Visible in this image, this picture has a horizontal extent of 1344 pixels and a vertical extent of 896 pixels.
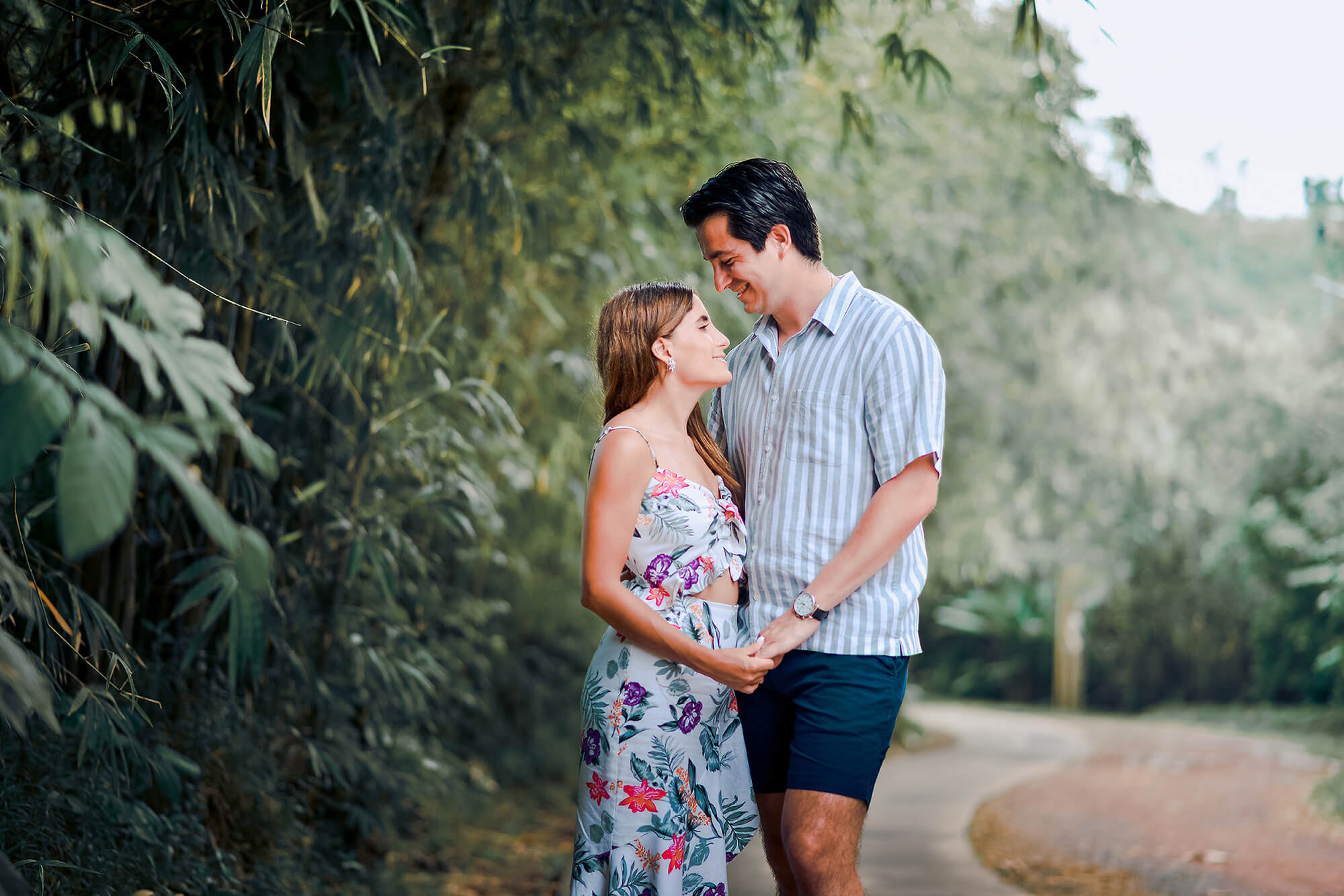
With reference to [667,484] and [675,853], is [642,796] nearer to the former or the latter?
[675,853]

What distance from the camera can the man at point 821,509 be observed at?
216cm

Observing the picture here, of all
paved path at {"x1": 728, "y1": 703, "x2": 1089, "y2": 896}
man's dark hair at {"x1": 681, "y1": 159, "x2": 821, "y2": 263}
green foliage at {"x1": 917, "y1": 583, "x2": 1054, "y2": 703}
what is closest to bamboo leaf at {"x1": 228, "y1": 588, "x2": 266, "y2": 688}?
man's dark hair at {"x1": 681, "y1": 159, "x2": 821, "y2": 263}

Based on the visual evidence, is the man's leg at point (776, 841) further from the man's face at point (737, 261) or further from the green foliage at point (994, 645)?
the green foliage at point (994, 645)

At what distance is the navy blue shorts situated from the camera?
2164mm

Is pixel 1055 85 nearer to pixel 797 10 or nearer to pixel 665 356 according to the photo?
pixel 797 10

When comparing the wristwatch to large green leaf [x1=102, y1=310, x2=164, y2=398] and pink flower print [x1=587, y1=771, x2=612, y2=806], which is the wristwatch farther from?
large green leaf [x1=102, y1=310, x2=164, y2=398]

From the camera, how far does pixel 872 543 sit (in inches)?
84.7

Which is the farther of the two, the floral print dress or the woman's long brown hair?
the woman's long brown hair

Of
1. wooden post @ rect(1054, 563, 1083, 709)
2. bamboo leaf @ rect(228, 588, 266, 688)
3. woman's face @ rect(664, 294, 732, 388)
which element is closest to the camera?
bamboo leaf @ rect(228, 588, 266, 688)

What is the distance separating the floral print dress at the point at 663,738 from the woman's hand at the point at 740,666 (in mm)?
94

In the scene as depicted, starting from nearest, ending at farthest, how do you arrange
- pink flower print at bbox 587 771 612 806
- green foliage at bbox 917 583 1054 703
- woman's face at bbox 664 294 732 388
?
pink flower print at bbox 587 771 612 806 < woman's face at bbox 664 294 732 388 < green foliage at bbox 917 583 1054 703

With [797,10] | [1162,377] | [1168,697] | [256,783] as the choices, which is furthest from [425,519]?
[1168,697]

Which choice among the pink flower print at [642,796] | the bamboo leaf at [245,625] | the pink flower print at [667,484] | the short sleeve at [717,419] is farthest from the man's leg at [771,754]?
the bamboo leaf at [245,625]

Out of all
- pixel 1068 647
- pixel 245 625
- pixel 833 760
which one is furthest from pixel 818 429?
pixel 1068 647
